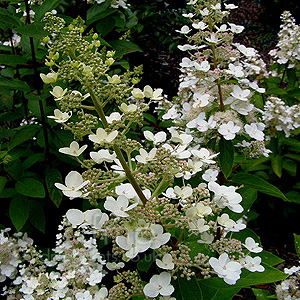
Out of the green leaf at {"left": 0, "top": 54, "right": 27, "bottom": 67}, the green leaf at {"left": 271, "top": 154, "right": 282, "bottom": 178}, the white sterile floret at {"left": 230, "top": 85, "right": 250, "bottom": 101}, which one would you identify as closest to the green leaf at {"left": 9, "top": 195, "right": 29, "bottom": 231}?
the green leaf at {"left": 0, "top": 54, "right": 27, "bottom": 67}

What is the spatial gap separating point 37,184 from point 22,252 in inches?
20.5

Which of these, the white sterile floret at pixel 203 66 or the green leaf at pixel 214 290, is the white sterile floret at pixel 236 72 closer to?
the white sterile floret at pixel 203 66

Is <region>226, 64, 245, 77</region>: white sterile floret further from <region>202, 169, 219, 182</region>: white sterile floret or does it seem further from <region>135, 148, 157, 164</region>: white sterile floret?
<region>135, 148, 157, 164</region>: white sterile floret

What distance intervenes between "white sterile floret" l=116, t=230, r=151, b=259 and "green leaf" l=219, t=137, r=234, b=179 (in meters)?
0.80

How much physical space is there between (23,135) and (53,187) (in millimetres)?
356

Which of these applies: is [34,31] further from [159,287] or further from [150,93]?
[159,287]

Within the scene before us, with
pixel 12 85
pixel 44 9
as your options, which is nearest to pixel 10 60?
pixel 12 85

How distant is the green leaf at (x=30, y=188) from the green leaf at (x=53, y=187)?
0.22ft

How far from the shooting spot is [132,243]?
3.04 ft

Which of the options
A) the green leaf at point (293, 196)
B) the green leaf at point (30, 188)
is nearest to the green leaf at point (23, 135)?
the green leaf at point (30, 188)

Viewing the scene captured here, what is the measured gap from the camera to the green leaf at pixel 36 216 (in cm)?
187

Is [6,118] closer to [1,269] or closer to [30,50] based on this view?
[30,50]

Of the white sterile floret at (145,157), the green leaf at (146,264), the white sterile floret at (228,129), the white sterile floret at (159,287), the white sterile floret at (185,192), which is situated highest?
the white sterile floret at (145,157)

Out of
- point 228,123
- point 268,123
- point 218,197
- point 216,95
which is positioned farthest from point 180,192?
point 268,123
